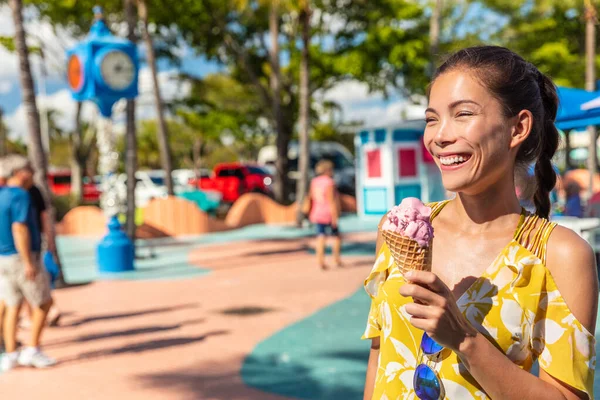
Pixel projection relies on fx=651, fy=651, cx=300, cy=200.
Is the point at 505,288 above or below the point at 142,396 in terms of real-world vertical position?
above

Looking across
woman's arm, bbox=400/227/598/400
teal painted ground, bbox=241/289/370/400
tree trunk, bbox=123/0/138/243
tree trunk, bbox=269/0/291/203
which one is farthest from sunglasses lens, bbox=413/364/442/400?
tree trunk, bbox=269/0/291/203

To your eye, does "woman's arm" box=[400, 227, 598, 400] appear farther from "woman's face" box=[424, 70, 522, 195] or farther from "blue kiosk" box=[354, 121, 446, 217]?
"blue kiosk" box=[354, 121, 446, 217]

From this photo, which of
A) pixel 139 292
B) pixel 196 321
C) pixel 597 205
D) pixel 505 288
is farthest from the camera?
pixel 597 205

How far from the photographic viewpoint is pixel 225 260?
41.3 feet

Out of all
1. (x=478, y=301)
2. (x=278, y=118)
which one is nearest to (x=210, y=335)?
(x=478, y=301)

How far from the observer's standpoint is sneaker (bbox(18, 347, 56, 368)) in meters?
5.89

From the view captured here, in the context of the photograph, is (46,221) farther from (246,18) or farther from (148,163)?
(148,163)

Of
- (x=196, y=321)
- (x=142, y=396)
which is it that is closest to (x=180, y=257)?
(x=196, y=321)

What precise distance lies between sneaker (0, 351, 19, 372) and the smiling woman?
16.9 feet

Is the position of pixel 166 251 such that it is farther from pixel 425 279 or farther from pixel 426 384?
pixel 425 279

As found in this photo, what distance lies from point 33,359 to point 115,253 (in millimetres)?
5783

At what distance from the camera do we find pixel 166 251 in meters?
14.6

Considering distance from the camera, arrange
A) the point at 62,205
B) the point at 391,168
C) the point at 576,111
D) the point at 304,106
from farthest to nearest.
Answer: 1. the point at 62,205
2. the point at 304,106
3. the point at 391,168
4. the point at 576,111

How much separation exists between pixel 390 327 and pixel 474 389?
26 centimetres
